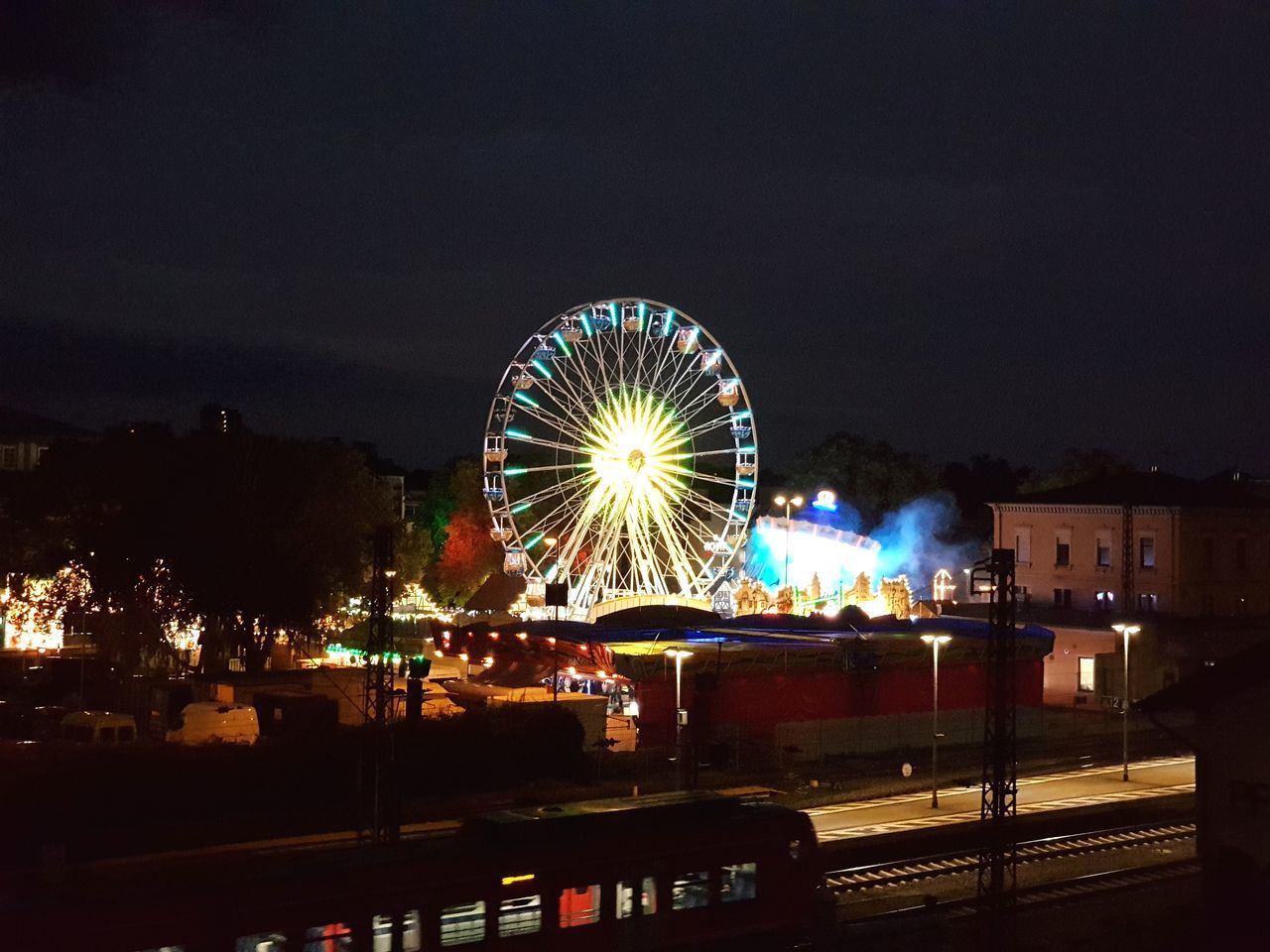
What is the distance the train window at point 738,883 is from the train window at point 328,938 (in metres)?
5.30

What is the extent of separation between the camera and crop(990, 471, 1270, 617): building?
212ft

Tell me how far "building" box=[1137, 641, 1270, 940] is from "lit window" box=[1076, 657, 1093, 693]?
37.5 metres

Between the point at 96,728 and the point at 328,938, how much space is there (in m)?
28.6

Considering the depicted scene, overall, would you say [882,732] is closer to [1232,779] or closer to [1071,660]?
[1071,660]

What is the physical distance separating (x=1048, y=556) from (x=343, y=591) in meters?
32.6

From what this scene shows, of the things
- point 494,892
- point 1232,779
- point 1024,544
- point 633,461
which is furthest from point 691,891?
point 1024,544

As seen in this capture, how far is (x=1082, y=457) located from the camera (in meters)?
102

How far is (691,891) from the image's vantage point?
19297 millimetres

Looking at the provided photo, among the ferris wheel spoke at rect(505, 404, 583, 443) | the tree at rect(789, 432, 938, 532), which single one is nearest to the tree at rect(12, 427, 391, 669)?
the ferris wheel spoke at rect(505, 404, 583, 443)

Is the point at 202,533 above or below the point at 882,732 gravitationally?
above

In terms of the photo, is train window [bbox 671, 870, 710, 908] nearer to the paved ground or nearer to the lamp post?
the paved ground

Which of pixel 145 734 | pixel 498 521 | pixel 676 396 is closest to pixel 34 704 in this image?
pixel 145 734

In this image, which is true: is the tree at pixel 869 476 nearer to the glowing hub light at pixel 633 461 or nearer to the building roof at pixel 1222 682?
the glowing hub light at pixel 633 461

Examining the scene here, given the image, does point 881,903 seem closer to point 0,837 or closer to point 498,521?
point 0,837
